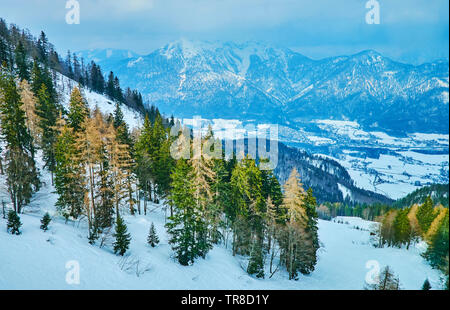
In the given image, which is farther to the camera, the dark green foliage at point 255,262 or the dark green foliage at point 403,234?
the dark green foliage at point 255,262

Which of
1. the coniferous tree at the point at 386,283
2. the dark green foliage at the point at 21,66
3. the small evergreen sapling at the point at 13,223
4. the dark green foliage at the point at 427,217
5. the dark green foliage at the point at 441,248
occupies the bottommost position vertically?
the small evergreen sapling at the point at 13,223

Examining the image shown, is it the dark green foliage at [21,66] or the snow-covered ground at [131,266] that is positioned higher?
the dark green foliage at [21,66]

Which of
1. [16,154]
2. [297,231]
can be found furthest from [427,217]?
[16,154]

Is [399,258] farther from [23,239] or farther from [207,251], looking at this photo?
[23,239]

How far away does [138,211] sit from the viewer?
115ft

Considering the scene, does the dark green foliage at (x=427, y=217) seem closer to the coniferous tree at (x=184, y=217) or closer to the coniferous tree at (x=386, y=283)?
the coniferous tree at (x=386, y=283)

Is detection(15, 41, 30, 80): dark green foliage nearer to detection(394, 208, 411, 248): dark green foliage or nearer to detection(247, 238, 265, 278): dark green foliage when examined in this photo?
detection(247, 238, 265, 278): dark green foliage

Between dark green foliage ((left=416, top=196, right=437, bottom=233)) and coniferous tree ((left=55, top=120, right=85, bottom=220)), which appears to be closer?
dark green foliage ((left=416, top=196, right=437, bottom=233))

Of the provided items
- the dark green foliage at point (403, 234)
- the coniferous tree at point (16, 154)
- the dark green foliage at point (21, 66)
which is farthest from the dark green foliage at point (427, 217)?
the dark green foliage at point (21, 66)

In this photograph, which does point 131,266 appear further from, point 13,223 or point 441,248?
point 441,248

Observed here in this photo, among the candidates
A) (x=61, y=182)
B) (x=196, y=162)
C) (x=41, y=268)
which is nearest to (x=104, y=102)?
(x=61, y=182)

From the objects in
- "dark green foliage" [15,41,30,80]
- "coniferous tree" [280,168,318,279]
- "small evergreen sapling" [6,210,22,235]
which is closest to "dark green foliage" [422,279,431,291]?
"coniferous tree" [280,168,318,279]

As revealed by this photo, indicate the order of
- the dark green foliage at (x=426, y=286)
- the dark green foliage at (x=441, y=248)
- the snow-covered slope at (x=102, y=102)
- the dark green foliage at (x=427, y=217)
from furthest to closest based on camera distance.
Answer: the snow-covered slope at (x=102, y=102) < the dark green foliage at (x=427, y=217) < the dark green foliage at (x=426, y=286) < the dark green foliage at (x=441, y=248)

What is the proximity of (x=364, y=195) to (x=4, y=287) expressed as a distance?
721ft
